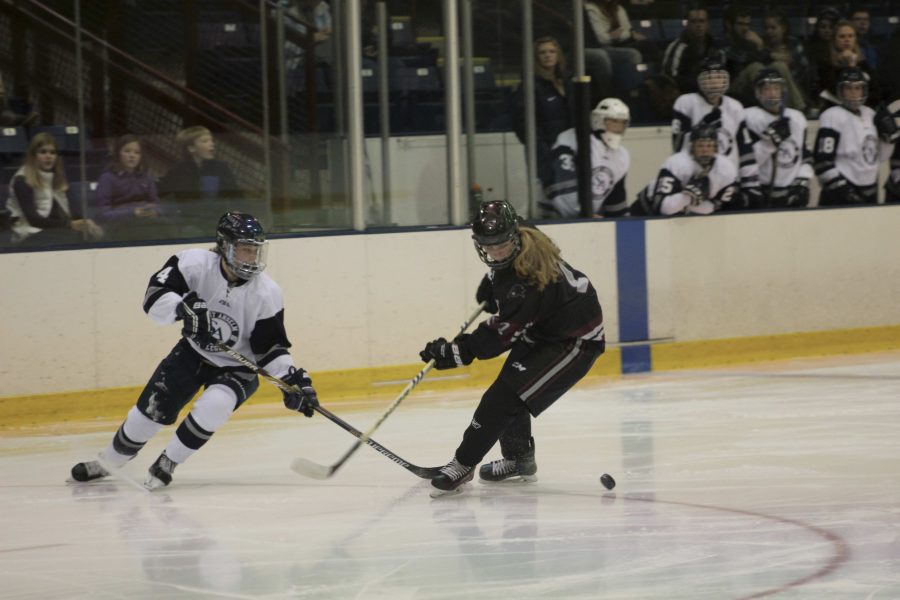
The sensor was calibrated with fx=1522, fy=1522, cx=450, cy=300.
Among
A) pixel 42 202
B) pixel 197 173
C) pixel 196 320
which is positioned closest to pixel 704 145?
pixel 197 173

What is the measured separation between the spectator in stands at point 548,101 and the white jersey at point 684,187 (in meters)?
0.57

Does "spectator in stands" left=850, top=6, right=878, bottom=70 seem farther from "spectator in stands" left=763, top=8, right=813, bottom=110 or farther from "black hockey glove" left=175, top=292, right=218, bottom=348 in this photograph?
"black hockey glove" left=175, top=292, right=218, bottom=348

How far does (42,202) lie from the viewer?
6422mm

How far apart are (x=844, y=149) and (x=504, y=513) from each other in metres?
4.70

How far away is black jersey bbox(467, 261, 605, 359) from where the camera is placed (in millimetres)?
4641

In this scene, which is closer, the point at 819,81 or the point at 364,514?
the point at 364,514

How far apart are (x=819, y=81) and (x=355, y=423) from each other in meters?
3.87

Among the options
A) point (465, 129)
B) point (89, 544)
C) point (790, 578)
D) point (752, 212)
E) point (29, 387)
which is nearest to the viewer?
point (790, 578)

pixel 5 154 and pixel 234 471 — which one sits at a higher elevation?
pixel 5 154

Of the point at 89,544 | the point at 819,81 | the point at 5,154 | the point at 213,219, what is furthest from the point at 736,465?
the point at 819,81

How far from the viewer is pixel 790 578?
3627 millimetres

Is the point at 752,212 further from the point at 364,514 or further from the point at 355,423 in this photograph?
the point at 364,514

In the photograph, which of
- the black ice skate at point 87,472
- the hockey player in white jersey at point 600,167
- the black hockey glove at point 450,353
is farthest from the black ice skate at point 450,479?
the hockey player in white jersey at point 600,167

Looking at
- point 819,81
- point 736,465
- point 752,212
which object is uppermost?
point 819,81
